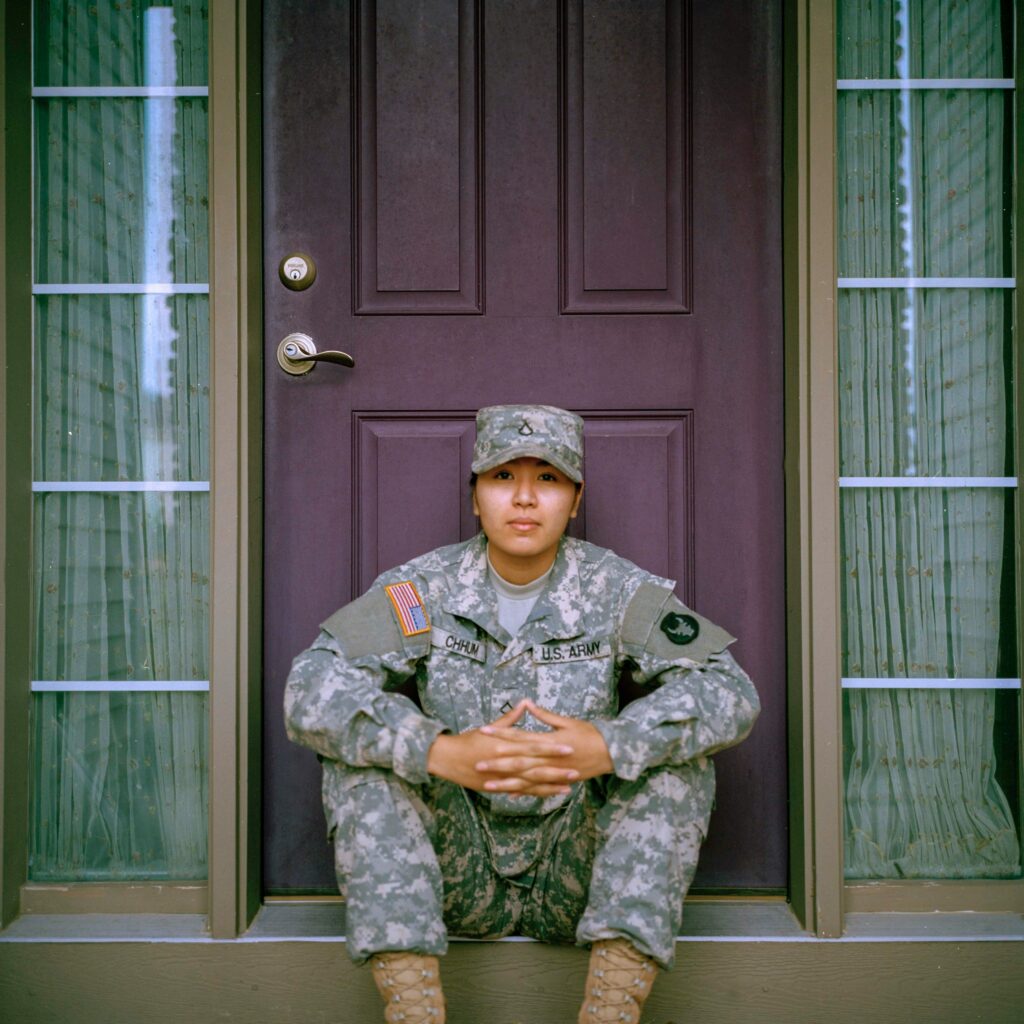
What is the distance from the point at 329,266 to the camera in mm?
1968

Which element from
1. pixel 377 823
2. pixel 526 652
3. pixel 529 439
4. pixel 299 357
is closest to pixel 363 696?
pixel 377 823

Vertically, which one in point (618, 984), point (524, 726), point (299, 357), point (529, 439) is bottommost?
point (618, 984)

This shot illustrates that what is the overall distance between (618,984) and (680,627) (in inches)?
23.5

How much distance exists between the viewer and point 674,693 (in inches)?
58.8

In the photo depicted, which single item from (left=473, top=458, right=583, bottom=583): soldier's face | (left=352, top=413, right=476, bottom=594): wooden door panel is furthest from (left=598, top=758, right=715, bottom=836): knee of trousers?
(left=352, top=413, right=476, bottom=594): wooden door panel

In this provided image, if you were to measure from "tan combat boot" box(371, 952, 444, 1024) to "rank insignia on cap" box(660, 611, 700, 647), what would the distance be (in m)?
0.68

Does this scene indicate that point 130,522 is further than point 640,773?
Yes

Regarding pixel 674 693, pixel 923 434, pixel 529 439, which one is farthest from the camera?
pixel 923 434

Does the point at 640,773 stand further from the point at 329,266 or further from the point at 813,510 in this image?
the point at 329,266

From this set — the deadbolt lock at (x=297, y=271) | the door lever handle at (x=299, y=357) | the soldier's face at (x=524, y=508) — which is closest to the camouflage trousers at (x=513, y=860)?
the soldier's face at (x=524, y=508)

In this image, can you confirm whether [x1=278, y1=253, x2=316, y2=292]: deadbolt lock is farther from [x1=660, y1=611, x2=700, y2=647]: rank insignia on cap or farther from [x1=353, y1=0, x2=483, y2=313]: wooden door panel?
[x1=660, y1=611, x2=700, y2=647]: rank insignia on cap

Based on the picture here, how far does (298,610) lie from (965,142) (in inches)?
69.8

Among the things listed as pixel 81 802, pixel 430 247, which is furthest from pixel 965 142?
pixel 81 802

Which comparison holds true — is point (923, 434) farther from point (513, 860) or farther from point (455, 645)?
point (513, 860)
